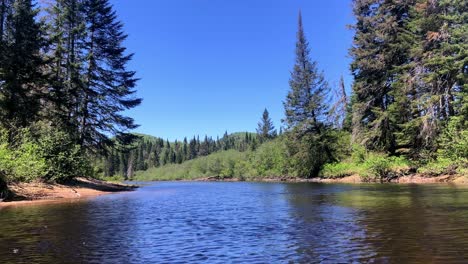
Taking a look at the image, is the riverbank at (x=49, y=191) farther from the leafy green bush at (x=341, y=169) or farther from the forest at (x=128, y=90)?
the leafy green bush at (x=341, y=169)

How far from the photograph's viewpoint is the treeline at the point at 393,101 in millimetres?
35625

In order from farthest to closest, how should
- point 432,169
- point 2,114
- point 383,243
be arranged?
point 432,169 < point 2,114 < point 383,243

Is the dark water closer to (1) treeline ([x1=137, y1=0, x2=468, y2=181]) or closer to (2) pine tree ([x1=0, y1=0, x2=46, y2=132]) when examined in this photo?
(2) pine tree ([x1=0, y1=0, x2=46, y2=132])

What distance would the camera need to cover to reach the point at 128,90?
43.8 metres

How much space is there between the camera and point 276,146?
88.6 m

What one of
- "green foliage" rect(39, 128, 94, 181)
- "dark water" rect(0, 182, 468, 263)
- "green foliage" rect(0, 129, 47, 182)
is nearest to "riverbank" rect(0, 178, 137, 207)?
"green foliage" rect(0, 129, 47, 182)

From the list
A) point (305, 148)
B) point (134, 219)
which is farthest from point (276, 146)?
point (134, 219)

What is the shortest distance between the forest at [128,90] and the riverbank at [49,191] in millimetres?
720

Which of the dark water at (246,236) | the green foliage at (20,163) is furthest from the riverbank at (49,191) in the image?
the dark water at (246,236)

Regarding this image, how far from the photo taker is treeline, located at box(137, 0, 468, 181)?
3562 centimetres

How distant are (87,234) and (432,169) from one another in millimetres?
33421

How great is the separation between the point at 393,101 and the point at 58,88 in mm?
36648

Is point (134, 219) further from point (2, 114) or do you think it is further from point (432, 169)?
point (432, 169)

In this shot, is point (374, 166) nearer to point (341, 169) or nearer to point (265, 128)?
point (341, 169)
